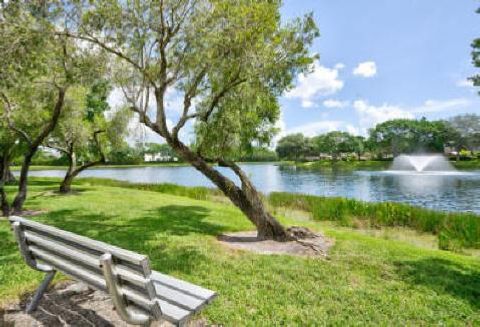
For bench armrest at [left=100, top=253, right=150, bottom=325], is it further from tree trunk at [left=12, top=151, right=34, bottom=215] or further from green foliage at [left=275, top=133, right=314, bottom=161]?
green foliage at [left=275, top=133, right=314, bottom=161]

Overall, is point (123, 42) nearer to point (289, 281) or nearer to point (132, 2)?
point (132, 2)

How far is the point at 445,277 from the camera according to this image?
539cm

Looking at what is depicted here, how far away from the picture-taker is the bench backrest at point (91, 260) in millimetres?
2373

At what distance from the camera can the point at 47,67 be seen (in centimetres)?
827

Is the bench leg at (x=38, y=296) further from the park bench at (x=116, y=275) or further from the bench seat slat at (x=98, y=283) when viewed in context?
the bench seat slat at (x=98, y=283)

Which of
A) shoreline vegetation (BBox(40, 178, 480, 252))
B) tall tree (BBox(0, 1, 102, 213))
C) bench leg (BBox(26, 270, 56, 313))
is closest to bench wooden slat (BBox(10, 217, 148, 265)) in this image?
bench leg (BBox(26, 270, 56, 313))

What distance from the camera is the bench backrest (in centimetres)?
237

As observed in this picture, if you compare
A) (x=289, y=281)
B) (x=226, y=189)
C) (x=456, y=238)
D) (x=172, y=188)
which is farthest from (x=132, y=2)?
(x=172, y=188)

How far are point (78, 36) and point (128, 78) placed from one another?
2.11 metres

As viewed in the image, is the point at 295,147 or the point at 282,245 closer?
the point at 282,245

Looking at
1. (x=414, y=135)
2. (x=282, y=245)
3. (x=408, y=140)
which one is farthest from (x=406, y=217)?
(x=414, y=135)

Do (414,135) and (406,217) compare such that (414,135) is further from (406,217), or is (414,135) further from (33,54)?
(33,54)

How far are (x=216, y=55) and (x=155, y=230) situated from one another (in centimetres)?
503

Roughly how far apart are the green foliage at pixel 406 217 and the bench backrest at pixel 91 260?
32.7 feet
